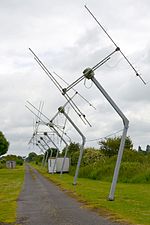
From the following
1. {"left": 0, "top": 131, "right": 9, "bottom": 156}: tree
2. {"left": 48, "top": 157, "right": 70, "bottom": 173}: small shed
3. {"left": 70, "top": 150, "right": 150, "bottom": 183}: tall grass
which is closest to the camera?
{"left": 70, "top": 150, "right": 150, "bottom": 183}: tall grass

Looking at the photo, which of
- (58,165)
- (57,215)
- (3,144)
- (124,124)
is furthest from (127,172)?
(3,144)

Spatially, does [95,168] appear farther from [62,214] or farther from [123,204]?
[62,214]

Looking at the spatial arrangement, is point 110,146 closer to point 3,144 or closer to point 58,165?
point 58,165

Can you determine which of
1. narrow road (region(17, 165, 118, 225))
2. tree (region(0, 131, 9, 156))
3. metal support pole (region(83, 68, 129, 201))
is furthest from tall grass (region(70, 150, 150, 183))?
tree (region(0, 131, 9, 156))

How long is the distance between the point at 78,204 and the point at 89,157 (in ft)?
227

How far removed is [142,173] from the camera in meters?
57.0

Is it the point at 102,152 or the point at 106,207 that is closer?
the point at 106,207

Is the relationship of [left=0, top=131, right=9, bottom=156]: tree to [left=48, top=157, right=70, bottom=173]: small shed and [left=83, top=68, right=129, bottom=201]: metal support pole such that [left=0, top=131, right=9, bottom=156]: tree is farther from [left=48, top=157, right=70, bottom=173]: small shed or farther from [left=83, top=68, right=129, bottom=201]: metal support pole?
[left=83, top=68, right=129, bottom=201]: metal support pole

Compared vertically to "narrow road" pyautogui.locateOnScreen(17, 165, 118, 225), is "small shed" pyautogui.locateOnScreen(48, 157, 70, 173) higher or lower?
higher

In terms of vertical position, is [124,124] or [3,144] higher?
[3,144]

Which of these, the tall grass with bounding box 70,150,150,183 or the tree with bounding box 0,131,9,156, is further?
the tree with bounding box 0,131,9,156

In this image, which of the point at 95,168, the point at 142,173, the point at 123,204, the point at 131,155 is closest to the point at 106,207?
the point at 123,204

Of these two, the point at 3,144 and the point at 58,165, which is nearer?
the point at 58,165

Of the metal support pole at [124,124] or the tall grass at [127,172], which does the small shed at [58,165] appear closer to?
the tall grass at [127,172]
